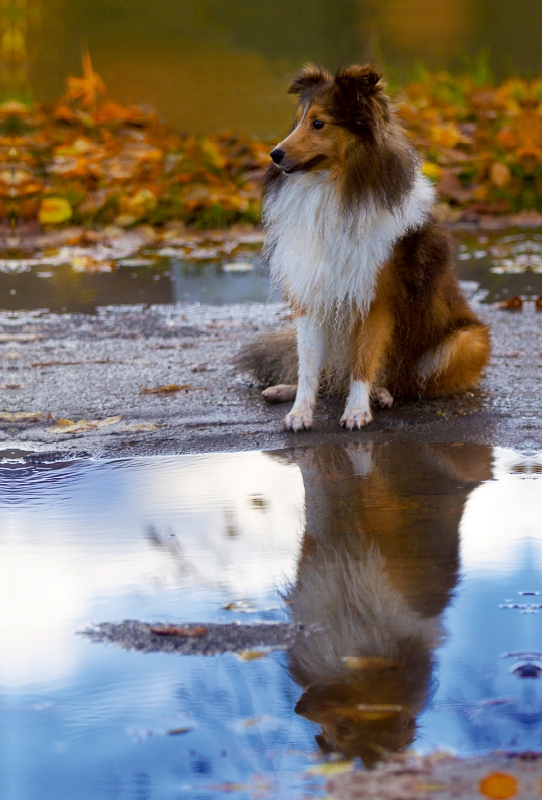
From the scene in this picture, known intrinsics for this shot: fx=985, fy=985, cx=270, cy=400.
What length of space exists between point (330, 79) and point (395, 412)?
154 centimetres

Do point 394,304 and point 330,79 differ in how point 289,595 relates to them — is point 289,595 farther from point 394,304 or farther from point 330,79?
point 330,79

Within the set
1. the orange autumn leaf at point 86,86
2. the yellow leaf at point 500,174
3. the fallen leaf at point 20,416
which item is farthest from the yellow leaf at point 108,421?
the orange autumn leaf at point 86,86

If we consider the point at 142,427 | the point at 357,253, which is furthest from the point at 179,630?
the point at 357,253

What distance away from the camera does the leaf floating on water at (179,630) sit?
8.34ft

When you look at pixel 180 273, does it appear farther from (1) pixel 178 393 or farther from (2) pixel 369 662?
(2) pixel 369 662

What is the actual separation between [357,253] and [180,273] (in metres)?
4.15

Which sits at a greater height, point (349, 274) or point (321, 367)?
point (349, 274)

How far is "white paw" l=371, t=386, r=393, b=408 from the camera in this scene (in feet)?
15.4

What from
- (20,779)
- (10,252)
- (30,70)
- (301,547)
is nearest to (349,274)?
(301,547)

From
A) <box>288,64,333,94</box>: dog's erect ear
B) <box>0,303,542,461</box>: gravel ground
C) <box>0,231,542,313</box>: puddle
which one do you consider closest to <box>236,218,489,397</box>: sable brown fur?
<box>0,303,542,461</box>: gravel ground

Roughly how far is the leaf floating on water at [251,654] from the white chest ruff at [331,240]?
2.22 metres

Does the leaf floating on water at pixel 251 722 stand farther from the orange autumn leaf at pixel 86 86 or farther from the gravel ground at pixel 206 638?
the orange autumn leaf at pixel 86 86

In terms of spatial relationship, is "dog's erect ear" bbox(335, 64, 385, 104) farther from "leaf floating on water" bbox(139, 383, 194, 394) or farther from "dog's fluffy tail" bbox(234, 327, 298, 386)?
"leaf floating on water" bbox(139, 383, 194, 394)

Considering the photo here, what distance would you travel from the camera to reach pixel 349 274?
14.2 ft
